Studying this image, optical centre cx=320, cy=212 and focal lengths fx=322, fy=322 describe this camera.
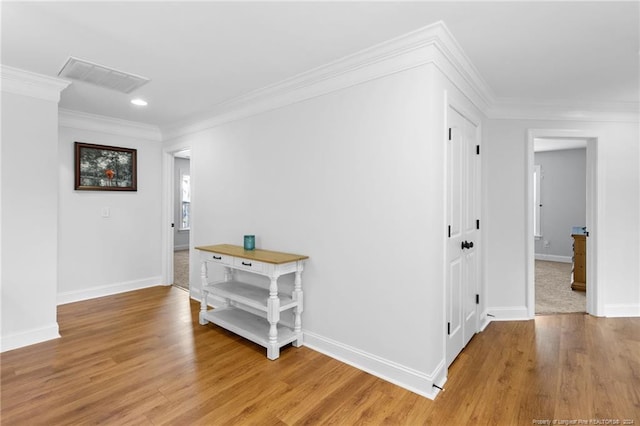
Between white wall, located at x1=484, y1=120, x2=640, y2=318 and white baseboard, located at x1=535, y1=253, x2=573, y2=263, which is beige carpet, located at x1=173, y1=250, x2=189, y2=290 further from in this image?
white baseboard, located at x1=535, y1=253, x2=573, y2=263

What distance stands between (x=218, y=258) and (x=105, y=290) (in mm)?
2288

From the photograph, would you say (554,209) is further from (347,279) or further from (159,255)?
(159,255)

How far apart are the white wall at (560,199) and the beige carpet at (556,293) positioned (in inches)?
31.6

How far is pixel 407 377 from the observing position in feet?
7.32

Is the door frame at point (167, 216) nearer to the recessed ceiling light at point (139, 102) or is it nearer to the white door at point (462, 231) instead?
the recessed ceiling light at point (139, 102)

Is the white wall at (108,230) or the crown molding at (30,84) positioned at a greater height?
→ the crown molding at (30,84)

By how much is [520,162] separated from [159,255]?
16.4 feet

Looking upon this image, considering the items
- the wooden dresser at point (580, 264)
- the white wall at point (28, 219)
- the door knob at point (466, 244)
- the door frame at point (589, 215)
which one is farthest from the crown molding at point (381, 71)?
the wooden dresser at point (580, 264)

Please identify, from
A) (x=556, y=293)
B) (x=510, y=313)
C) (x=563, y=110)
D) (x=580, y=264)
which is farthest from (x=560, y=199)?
(x=510, y=313)

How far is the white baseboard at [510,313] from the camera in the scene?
3.51 m

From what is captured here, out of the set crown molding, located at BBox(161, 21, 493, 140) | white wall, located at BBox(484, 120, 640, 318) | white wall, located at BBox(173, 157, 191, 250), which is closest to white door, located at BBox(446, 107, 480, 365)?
crown molding, located at BBox(161, 21, 493, 140)

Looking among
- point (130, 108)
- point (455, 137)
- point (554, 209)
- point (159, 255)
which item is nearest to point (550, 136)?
point (455, 137)

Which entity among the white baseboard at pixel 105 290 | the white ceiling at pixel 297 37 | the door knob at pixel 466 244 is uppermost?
the white ceiling at pixel 297 37

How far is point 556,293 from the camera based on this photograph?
455cm
